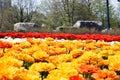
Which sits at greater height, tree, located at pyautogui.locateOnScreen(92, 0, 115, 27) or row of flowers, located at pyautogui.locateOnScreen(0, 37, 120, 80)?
row of flowers, located at pyautogui.locateOnScreen(0, 37, 120, 80)

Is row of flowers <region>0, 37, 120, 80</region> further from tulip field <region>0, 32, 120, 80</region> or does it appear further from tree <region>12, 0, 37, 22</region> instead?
tree <region>12, 0, 37, 22</region>

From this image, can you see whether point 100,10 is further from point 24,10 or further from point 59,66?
point 59,66

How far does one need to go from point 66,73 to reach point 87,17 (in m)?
55.7

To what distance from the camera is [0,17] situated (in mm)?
57500

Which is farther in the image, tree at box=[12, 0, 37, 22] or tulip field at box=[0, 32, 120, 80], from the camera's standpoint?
tree at box=[12, 0, 37, 22]

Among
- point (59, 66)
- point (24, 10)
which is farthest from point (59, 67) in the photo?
point (24, 10)

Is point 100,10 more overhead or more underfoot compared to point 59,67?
more underfoot

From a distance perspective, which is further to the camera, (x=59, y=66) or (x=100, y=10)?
(x=100, y=10)

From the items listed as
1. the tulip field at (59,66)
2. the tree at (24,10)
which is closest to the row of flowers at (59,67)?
the tulip field at (59,66)

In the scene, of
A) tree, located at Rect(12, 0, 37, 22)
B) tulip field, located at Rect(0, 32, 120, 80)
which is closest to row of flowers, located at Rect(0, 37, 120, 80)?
tulip field, located at Rect(0, 32, 120, 80)

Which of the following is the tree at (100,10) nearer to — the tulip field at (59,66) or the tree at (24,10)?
the tree at (24,10)

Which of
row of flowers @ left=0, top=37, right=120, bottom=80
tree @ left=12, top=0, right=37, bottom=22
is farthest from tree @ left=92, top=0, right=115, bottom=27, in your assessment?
row of flowers @ left=0, top=37, right=120, bottom=80

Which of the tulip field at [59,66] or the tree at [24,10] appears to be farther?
the tree at [24,10]

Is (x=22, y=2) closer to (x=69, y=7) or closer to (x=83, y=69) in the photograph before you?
(x=69, y=7)
